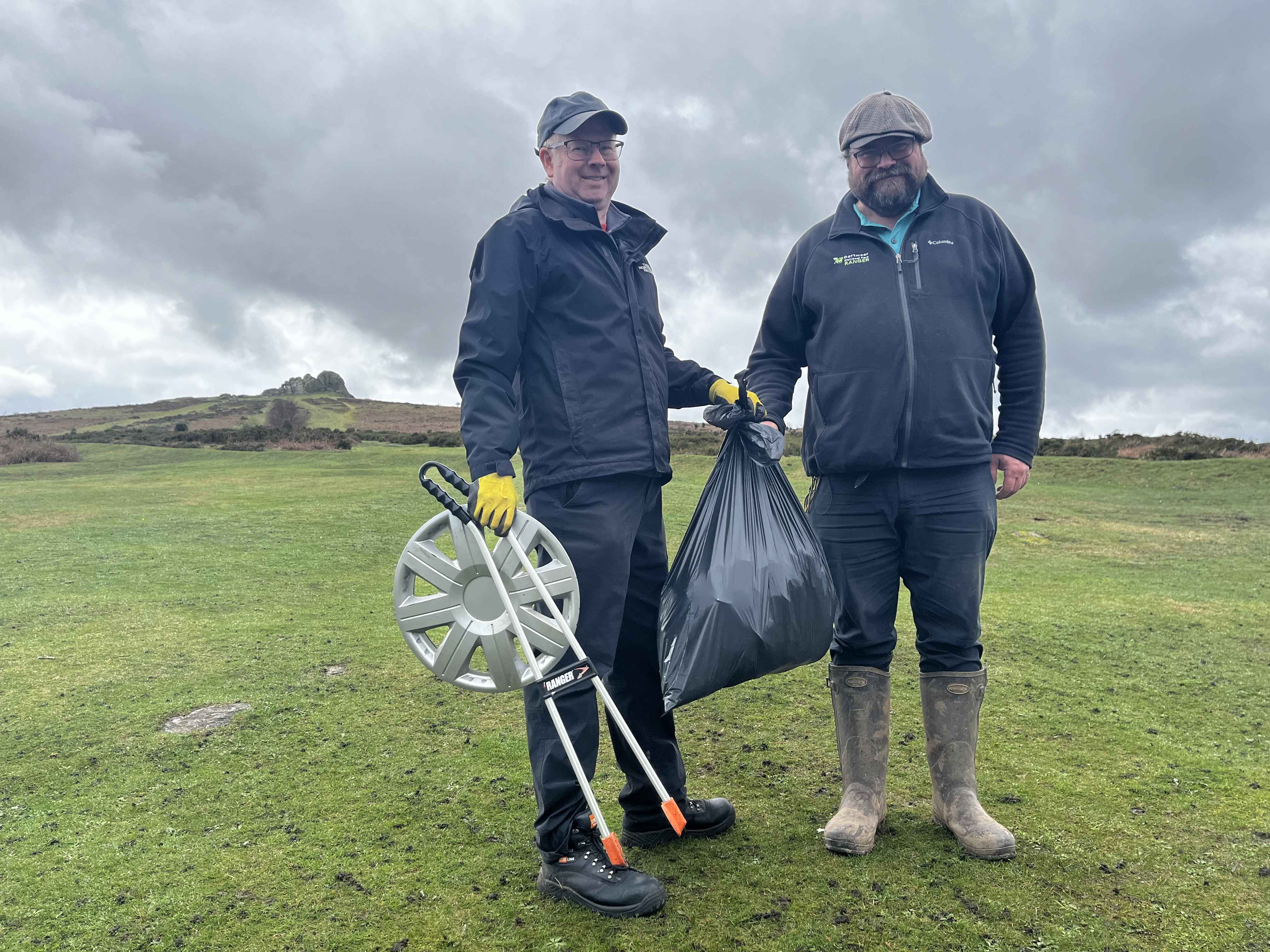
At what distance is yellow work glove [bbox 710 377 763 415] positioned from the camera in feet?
8.30

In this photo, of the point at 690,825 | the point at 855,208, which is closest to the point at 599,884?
the point at 690,825

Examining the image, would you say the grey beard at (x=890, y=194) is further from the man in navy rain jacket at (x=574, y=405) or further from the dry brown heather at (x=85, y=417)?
the dry brown heather at (x=85, y=417)

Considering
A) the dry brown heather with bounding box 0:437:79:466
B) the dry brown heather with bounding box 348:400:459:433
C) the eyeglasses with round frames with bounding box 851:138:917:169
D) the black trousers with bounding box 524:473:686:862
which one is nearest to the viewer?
the black trousers with bounding box 524:473:686:862

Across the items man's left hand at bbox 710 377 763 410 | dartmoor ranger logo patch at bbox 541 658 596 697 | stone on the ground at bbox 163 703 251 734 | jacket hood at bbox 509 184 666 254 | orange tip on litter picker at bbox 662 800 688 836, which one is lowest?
stone on the ground at bbox 163 703 251 734

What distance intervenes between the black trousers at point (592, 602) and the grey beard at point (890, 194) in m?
1.08

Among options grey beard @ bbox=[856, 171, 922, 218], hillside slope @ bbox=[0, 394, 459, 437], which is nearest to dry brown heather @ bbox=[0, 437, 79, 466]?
hillside slope @ bbox=[0, 394, 459, 437]

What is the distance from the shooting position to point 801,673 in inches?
163

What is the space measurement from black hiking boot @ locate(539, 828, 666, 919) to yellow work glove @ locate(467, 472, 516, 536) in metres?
0.86

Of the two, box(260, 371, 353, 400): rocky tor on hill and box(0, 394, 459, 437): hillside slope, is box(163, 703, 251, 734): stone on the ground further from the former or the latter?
box(260, 371, 353, 400): rocky tor on hill

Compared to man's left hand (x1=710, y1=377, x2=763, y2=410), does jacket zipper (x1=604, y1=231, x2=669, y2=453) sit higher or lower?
higher

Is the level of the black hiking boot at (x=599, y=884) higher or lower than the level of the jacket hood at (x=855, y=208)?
lower

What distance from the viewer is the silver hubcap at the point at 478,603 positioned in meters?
2.11

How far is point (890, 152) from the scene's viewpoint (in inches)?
93.9

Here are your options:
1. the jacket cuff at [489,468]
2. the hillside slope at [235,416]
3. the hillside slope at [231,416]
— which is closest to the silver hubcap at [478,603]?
the jacket cuff at [489,468]
